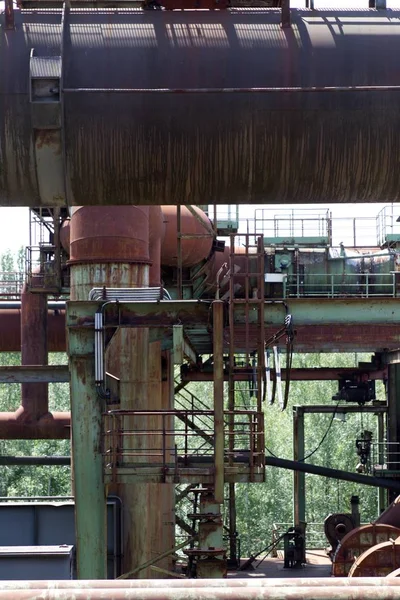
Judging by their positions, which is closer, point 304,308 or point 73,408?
point 73,408

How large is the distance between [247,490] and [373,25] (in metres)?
46.2

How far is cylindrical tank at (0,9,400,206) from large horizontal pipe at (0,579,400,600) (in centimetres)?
169

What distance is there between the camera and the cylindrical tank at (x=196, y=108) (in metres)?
3.90

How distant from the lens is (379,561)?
1666cm

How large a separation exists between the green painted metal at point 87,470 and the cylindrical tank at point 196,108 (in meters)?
7.38

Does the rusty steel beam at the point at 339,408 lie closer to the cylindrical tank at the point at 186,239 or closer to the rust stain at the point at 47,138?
the cylindrical tank at the point at 186,239

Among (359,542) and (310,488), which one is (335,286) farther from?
(310,488)

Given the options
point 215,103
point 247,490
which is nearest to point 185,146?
point 215,103

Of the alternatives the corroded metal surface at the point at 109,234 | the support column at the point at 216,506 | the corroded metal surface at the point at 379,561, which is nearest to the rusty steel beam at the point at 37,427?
the corroded metal surface at the point at 109,234

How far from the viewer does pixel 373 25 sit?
408 cm

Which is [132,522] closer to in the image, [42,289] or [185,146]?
[42,289]

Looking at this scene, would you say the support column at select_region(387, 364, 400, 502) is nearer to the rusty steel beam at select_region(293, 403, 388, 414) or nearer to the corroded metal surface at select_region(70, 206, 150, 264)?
the rusty steel beam at select_region(293, 403, 388, 414)

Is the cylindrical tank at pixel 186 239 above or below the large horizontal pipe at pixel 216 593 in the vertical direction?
above

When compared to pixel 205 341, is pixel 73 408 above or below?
below
